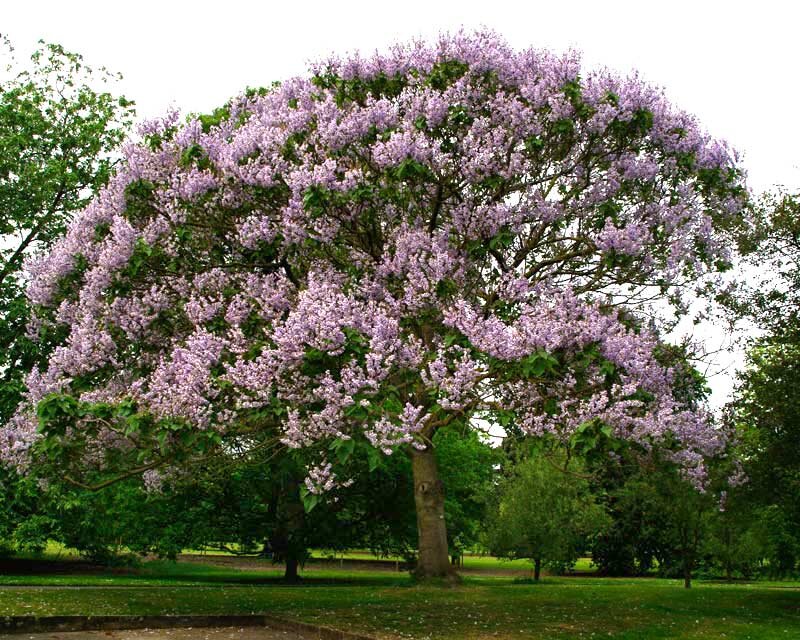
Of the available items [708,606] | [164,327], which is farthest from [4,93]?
[708,606]

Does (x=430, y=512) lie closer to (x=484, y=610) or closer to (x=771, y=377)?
(x=484, y=610)

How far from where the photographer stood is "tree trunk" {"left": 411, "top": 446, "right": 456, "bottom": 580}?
21.2 m

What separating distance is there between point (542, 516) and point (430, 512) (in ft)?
65.7

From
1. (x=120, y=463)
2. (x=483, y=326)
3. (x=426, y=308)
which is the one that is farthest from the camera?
(x=120, y=463)

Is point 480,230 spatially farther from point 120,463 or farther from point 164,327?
point 120,463

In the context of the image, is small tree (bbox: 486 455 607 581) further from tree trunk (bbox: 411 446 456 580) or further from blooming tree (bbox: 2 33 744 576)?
blooming tree (bbox: 2 33 744 576)

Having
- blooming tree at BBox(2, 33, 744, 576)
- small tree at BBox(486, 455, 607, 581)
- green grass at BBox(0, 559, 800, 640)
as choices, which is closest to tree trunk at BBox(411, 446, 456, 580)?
green grass at BBox(0, 559, 800, 640)

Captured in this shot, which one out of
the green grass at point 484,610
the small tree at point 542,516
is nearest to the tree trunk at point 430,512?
the green grass at point 484,610

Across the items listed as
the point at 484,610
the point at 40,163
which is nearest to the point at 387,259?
the point at 484,610

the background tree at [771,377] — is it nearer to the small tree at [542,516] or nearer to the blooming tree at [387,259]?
the blooming tree at [387,259]

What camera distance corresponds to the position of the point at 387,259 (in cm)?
1581

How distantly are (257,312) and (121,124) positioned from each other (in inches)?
886

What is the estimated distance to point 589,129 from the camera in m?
16.5

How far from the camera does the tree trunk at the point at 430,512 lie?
21156 mm
